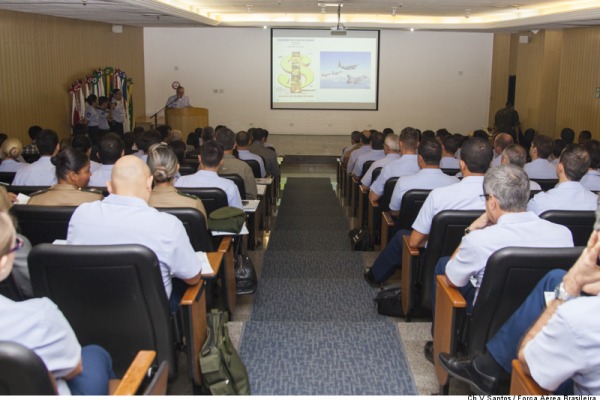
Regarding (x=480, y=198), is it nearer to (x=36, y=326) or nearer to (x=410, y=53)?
(x=36, y=326)

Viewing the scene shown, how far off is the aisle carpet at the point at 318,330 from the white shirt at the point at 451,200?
0.74 metres

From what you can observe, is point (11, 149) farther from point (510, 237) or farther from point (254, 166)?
point (510, 237)

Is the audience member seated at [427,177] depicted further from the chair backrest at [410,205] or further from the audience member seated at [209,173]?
the audience member seated at [209,173]

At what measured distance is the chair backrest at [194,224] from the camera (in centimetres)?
351

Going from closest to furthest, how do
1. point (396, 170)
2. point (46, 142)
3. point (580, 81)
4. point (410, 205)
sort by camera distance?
point (410, 205) < point (46, 142) < point (396, 170) < point (580, 81)

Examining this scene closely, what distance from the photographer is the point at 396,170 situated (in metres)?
5.82

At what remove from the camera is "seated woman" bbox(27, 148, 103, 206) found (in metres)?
3.94

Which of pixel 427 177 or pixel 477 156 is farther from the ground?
pixel 477 156

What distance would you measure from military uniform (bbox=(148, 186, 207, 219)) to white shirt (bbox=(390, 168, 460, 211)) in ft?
5.78

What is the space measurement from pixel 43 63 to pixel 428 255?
9.29 metres

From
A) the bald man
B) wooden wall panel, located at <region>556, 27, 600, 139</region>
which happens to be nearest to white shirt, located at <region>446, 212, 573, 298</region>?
the bald man

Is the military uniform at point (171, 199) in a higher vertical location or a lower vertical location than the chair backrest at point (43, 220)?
higher

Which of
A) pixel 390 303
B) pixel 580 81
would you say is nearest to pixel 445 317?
pixel 390 303

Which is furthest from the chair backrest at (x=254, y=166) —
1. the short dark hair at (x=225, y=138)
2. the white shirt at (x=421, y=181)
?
the white shirt at (x=421, y=181)
